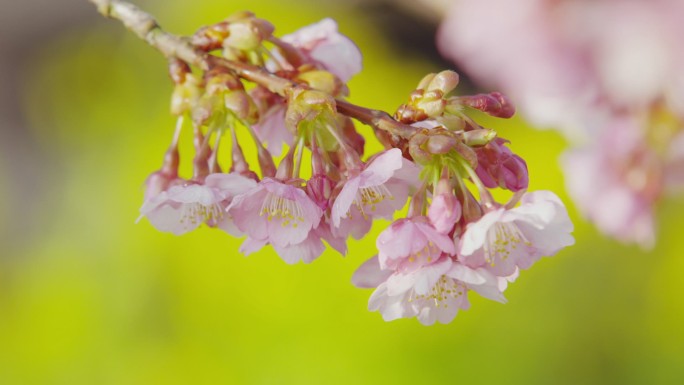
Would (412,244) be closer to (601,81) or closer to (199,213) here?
(199,213)

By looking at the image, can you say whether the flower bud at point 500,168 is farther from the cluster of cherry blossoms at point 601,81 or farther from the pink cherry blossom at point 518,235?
the cluster of cherry blossoms at point 601,81

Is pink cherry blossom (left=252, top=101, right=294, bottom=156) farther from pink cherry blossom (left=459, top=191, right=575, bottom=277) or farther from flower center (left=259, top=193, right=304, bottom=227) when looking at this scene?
pink cherry blossom (left=459, top=191, right=575, bottom=277)

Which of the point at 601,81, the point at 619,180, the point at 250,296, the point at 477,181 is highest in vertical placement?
the point at 477,181

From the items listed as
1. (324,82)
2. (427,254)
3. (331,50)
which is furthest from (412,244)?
(331,50)

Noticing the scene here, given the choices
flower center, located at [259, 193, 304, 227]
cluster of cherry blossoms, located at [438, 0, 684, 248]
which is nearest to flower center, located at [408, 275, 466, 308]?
flower center, located at [259, 193, 304, 227]

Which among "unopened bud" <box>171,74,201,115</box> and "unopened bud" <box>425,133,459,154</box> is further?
"unopened bud" <box>171,74,201,115</box>

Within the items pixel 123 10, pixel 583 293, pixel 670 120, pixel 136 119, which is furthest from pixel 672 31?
pixel 136 119

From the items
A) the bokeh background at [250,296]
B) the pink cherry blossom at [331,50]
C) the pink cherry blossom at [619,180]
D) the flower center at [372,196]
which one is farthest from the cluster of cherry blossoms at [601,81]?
the bokeh background at [250,296]

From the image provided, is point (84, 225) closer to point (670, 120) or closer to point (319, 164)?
point (670, 120)
